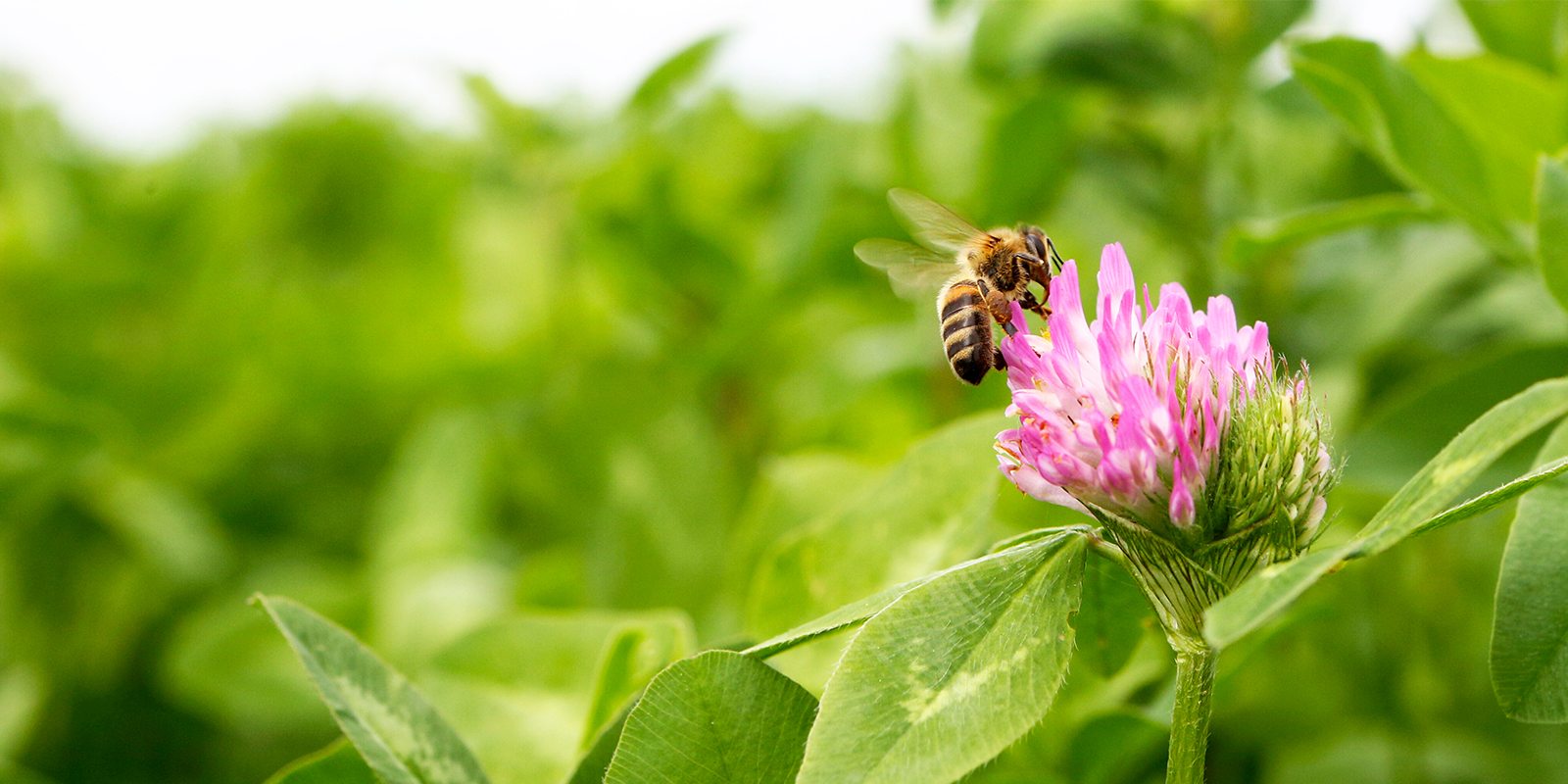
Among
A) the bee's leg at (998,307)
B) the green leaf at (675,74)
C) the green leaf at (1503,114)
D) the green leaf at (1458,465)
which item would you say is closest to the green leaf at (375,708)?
the green leaf at (1458,465)

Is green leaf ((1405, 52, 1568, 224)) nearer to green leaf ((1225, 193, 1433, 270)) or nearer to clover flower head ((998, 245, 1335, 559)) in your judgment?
green leaf ((1225, 193, 1433, 270))

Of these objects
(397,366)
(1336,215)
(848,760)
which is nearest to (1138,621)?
(848,760)

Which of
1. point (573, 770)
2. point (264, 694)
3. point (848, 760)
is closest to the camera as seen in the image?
point (848, 760)

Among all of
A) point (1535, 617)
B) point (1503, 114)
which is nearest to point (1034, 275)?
point (1503, 114)

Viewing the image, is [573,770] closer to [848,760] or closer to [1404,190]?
[848,760]

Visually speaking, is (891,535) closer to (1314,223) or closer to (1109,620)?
(1109,620)
